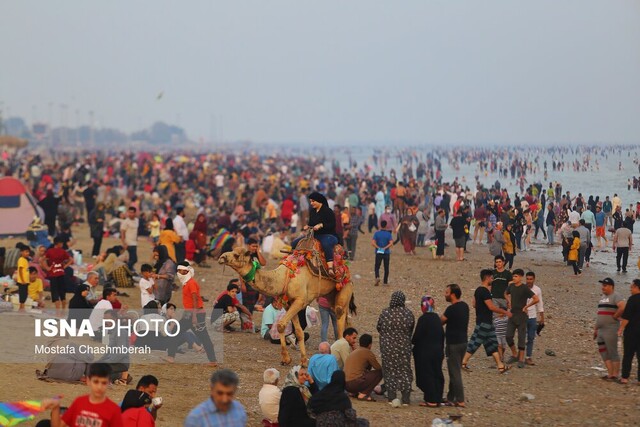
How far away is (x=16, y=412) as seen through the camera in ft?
32.4

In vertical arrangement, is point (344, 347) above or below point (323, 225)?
below

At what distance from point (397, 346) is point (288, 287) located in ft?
9.97

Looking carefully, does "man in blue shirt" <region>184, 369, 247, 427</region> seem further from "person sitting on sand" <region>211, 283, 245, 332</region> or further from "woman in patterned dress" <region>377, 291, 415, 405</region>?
"person sitting on sand" <region>211, 283, 245, 332</region>

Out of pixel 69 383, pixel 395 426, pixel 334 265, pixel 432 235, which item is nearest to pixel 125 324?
pixel 69 383

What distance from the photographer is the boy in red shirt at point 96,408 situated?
24.0 feet

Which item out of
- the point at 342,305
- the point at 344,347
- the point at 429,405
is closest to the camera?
the point at 429,405

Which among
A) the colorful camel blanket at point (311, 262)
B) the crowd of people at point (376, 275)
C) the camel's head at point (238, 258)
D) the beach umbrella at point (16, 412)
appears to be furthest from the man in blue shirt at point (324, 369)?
the colorful camel blanket at point (311, 262)

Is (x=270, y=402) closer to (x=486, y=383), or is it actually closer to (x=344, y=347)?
(x=344, y=347)

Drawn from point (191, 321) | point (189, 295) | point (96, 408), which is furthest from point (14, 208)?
point (96, 408)

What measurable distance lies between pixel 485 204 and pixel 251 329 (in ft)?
41.0

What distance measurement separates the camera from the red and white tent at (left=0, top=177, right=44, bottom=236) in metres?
26.9

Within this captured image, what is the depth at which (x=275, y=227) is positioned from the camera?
104 ft

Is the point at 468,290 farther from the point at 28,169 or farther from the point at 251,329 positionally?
the point at 28,169

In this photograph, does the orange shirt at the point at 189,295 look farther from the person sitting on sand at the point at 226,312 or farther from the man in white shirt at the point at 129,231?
the man in white shirt at the point at 129,231
